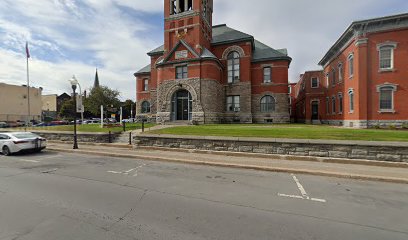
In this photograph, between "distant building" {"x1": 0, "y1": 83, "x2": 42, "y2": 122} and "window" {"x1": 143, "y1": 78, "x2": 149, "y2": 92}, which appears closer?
"window" {"x1": 143, "y1": 78, "x2": 149, "y2": 92}

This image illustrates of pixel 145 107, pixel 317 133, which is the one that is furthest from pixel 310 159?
pixel 145 107

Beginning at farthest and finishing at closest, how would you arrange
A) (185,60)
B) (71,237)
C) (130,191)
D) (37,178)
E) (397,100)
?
(185,60) → (397,100) → (37,178) → (130,191) → (71,237)

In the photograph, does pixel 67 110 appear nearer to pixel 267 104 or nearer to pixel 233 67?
pixel 233 67

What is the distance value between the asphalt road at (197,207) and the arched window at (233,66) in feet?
78.2

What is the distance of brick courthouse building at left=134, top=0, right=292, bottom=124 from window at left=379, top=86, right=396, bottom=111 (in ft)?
34.7

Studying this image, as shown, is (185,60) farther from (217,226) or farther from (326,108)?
(217,226)

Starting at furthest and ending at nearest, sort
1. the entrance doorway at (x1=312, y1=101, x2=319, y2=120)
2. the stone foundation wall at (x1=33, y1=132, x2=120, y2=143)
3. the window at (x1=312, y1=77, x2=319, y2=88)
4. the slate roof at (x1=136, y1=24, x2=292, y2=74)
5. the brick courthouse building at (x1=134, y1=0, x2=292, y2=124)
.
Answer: the window at (x1=312, y1=77, x2=319, y2=88) → the entrance doorway at (x1=312, y1=101, x2=319, y2=120) → the slate roof at (x1=136, y1=24, x2=292, y2=74) → the brick courthouse building at (x1=134, y1=0, x2=292, y2=124) → the stone foundation wall at (x1=33, y1=132, x2=120, y2=143)

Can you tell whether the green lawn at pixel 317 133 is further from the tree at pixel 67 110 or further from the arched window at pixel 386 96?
the tree at pixel 67 110

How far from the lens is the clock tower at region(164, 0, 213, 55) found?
27.7 m

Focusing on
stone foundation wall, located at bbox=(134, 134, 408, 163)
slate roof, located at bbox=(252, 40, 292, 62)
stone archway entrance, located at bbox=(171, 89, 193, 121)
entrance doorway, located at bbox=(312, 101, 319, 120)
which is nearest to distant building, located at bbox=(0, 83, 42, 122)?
stone archway entrance, located at bbox=(171, 89, 193, 121)

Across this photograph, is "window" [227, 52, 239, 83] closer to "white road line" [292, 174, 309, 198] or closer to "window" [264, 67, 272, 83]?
"window" [264, 67, 272, 83]

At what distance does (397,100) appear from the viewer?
19.4 meters

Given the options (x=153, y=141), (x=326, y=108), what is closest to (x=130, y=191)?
(x=153, y=141)

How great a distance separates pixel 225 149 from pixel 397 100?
18761 mm
